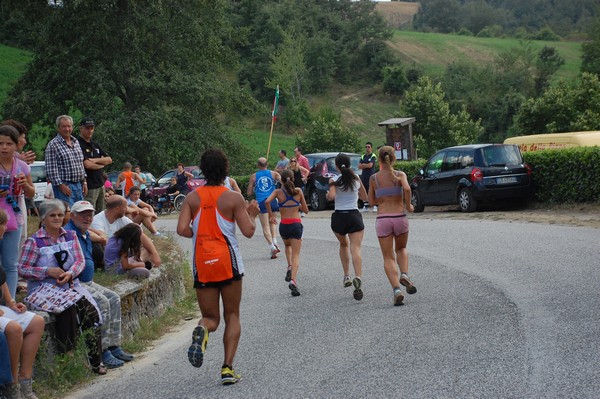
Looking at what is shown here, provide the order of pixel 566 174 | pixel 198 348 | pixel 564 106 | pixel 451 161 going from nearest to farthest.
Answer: pixel 198 348, pixel 566 174, pixel 451 161, pixel 564 106

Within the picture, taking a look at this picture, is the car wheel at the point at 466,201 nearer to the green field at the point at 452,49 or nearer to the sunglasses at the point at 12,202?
the sunglasses at the point at 12,202

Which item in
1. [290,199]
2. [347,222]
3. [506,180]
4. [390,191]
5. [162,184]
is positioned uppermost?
[390,191]

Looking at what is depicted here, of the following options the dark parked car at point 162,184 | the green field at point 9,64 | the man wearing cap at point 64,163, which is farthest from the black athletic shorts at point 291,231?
the green field at point 9,64

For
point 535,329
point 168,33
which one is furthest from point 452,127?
point 535,329

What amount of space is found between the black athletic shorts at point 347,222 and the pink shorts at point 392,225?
3.03ft

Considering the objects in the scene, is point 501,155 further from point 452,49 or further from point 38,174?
point 452,49

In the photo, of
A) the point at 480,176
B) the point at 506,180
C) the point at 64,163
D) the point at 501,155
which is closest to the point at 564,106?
the point at 501,155

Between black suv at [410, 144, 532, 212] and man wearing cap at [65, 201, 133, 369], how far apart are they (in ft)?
52.8

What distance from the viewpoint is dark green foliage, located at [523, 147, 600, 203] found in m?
22.5

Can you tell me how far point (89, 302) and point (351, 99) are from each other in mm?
88969

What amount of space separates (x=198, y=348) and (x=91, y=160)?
19.1ft

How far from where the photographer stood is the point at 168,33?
4462 cm

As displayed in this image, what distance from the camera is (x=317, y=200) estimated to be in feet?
98.2

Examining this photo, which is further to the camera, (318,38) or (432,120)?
(318,38)
